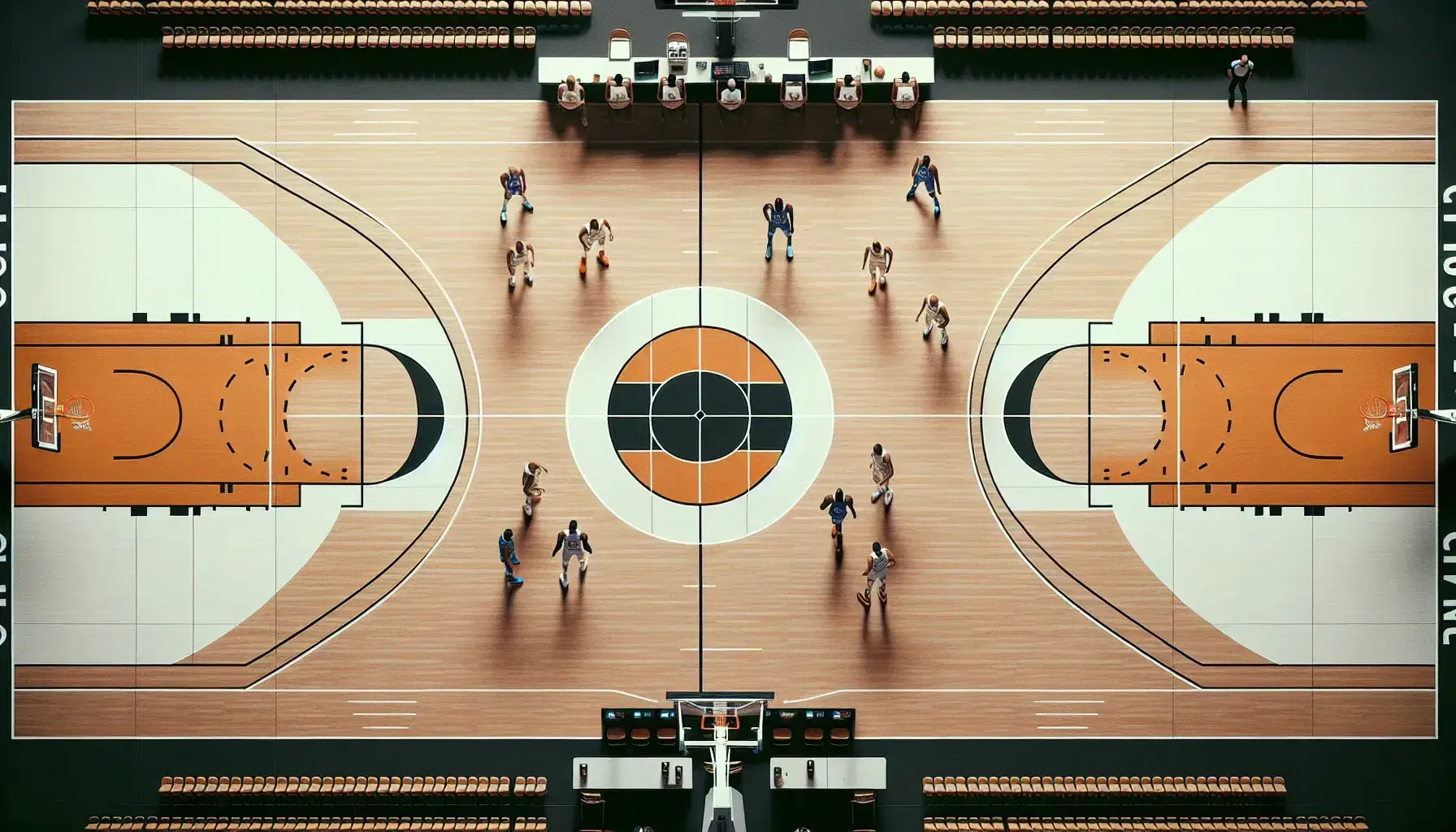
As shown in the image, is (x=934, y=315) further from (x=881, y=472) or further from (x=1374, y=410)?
(x=1374, y=410)

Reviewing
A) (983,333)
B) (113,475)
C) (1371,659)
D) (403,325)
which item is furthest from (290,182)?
(1371,659)

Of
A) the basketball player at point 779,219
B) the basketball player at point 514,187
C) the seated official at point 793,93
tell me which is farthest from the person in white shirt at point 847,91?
the basketball player at point 514,187

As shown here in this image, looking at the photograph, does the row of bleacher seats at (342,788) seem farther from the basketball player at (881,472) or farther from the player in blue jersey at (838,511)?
the basketball player at (881,472)

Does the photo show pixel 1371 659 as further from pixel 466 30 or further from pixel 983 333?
pixel 466 30

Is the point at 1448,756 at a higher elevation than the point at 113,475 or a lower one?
lower

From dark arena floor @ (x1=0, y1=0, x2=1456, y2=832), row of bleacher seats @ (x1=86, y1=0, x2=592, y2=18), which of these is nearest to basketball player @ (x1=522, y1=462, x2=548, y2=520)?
dark arena floor @ (x1=0, y1=0, x2=1456, y2=832)

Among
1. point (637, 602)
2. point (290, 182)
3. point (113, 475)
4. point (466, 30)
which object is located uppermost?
point (466, 30)
